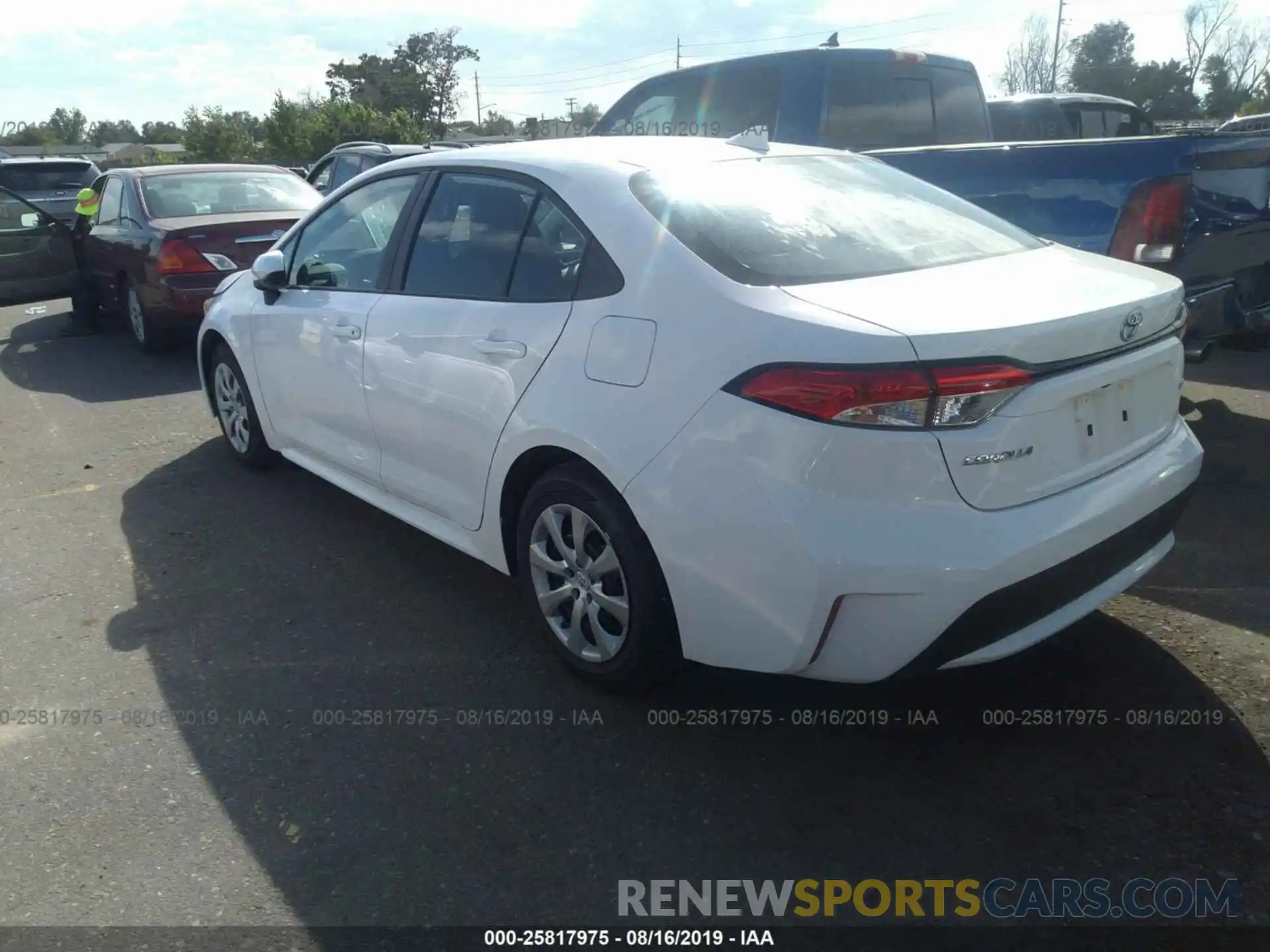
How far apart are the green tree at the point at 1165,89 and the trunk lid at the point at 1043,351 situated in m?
56.0

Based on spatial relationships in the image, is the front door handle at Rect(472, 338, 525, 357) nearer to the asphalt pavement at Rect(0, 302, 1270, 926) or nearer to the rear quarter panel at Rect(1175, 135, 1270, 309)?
the asphalt pavement at Rect(0, 302, 1270, 926)

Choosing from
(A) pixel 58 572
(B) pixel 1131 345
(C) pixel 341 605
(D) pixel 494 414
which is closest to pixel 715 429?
(D) pixel 494 414

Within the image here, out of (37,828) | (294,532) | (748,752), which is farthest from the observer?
(294,532)

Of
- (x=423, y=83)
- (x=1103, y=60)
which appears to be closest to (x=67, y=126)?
(x=423, y=83)

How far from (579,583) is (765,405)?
971 mm

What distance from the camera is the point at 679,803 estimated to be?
2.90 m

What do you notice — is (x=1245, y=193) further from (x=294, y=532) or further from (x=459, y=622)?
(x=294, y=532)

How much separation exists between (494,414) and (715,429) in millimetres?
977

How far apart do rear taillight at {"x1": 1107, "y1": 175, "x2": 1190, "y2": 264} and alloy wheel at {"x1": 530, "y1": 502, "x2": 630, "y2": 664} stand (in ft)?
10.8

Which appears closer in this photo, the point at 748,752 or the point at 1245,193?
the point at 748,752

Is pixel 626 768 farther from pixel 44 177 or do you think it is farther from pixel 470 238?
pixel 44 177

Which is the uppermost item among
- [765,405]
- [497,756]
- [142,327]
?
[765,405]

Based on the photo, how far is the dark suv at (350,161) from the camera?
12448mm

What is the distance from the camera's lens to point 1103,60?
65938 millimetres
